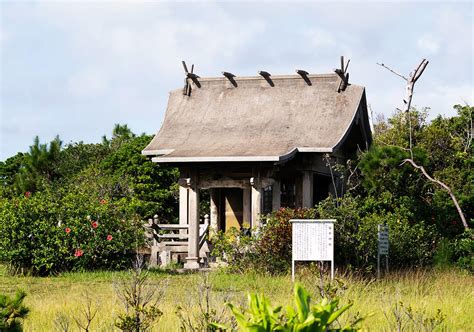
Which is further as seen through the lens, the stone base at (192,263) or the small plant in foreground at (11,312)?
the stone base at (192,263)

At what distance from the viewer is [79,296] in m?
13.9

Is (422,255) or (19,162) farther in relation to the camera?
(19,162)

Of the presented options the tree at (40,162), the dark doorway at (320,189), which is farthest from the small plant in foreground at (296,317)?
the tree at (40,162)

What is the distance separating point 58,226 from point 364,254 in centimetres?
677

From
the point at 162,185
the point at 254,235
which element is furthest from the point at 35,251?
the point at 162,185

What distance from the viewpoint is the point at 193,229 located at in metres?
22.1

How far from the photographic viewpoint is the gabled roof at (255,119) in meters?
21.6

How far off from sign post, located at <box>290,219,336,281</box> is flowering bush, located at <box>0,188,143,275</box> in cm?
422

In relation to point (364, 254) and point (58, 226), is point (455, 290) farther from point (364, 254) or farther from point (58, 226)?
point (58, 226)

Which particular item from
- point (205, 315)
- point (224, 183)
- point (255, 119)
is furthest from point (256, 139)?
point (205, 315)

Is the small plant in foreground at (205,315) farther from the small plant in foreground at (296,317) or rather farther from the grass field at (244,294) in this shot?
the small plant in foreground at (296,317)

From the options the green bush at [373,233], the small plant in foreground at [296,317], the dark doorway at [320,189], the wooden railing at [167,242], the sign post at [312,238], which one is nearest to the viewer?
the small plant in foreground at [296,317]

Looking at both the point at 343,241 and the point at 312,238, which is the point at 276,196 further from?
the point at 312,238

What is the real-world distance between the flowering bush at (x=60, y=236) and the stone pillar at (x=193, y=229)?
208cm
